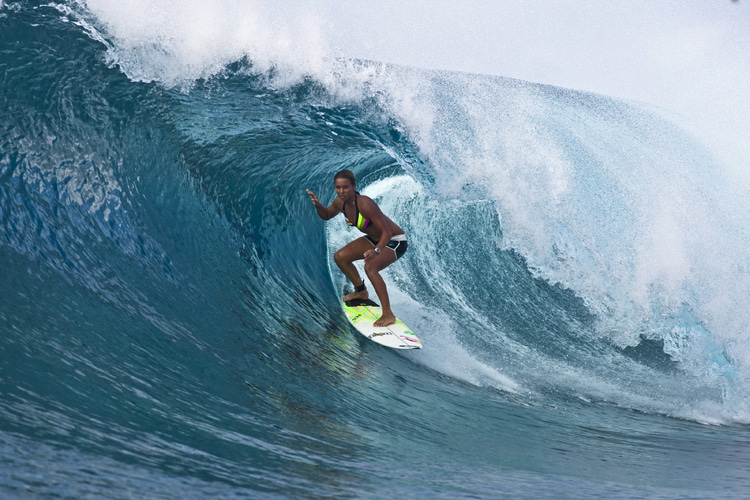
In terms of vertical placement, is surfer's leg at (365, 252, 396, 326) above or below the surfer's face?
below

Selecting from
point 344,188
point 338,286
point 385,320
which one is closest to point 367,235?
point 344,188

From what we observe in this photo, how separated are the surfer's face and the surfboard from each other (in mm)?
1100

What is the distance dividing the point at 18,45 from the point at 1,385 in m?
4.02

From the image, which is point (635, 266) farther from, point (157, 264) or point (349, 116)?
point (157, 264)

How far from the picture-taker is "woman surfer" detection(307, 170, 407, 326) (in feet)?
15.4

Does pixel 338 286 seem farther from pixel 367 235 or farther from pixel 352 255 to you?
pixel 367 235

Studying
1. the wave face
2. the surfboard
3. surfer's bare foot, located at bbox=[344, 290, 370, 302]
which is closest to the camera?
the wave face

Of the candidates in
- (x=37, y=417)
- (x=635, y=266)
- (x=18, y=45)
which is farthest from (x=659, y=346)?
(x=18, y=45)

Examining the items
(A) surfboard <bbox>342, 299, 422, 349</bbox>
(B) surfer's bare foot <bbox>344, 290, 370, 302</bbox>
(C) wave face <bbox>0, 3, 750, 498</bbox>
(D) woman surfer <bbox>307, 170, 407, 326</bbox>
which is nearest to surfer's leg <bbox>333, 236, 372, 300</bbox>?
(D) woman surfer <bbox>307, 170, 407, 326</bbox>

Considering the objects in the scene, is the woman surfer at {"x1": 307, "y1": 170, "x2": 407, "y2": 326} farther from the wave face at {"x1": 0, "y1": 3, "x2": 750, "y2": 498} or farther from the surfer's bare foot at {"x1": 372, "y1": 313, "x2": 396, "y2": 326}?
the wave face at {"x1": 0, "y1": 3, "x2": 750, "y2": 498}

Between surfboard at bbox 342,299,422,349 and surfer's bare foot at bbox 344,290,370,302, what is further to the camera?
surfer's bare foot at bbox 344,290,370,302

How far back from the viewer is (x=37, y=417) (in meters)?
2.11

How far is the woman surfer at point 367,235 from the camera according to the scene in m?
4.70

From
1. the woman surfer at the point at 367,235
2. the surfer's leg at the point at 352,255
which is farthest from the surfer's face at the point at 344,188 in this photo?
the surfer's leg at the point at 352,255
